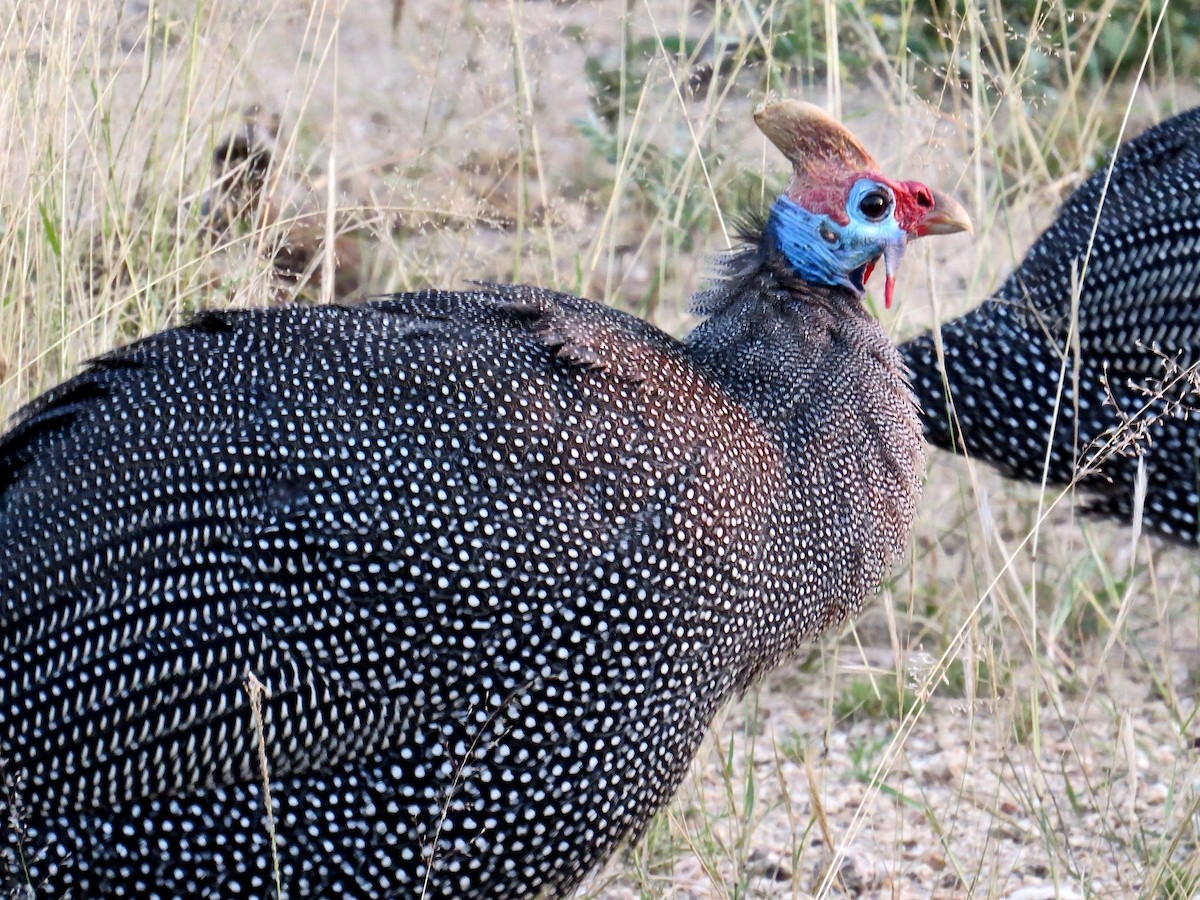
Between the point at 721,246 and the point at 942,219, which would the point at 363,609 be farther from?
the point at 721,246

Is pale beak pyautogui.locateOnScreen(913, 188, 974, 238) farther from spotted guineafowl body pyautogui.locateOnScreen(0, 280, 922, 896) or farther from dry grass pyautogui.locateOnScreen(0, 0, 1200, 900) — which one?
spotted guineafowl body pyautogui.locateOnScreen(0, 280, 922, 896)

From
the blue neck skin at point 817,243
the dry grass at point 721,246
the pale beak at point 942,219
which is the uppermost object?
the pale beak at point 942,219

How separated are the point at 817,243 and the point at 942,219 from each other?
0.25 metres

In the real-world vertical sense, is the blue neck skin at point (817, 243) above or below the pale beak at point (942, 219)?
below

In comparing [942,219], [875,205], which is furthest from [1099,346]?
[875,205]

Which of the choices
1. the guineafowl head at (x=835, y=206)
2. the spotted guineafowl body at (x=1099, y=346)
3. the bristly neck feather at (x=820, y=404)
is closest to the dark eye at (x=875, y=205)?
the guineafowl head at (x=835, y=206)

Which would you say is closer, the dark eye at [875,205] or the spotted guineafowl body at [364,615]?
the spotted guineafowl body at [364,615]

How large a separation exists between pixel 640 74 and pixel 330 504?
2.95 metres

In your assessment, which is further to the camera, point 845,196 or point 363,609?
point 845,196

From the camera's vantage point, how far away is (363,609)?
2.62 metres

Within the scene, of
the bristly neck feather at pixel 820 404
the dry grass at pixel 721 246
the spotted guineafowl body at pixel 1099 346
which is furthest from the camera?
the spotted guineafowl body at pixel 1099 346

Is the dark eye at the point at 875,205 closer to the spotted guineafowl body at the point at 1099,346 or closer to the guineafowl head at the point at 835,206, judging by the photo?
the guineafowl head at the point at 835,206

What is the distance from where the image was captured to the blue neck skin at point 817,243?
3279 mm

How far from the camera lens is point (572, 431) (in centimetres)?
276
